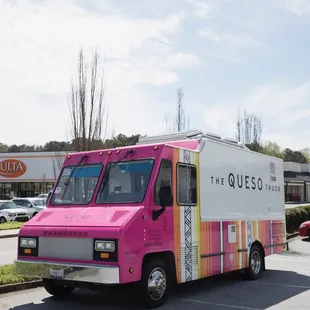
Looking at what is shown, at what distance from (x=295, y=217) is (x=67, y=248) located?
57.4ft

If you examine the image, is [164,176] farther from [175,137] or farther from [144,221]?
[175,137]

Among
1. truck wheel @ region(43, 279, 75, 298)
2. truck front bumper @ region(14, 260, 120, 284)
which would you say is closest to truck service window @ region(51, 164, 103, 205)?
truck front bumper @ region(14, 260, 120, 284)

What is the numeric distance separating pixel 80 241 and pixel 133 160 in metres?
1.75

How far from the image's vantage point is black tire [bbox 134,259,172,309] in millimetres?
7480

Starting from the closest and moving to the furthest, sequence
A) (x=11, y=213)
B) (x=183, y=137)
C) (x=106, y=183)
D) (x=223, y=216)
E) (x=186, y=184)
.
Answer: (x=106, y=183) < (x=186, y=184) < (x=223, y=216) < (x=183, y=137) < (x=11, y=213)

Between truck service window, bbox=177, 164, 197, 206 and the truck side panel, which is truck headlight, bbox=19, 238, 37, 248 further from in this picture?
truck service window, bbox=177, 164, 197, 206

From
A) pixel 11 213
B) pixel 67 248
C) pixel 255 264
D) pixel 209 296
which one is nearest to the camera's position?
pixel 67 248

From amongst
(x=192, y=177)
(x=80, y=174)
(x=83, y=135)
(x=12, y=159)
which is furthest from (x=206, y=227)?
(x=12, y=159)

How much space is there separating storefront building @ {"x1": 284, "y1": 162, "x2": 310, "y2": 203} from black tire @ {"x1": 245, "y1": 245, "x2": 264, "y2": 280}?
183ft

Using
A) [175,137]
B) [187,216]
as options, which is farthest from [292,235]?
[187,216]

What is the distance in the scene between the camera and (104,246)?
23.6 ft

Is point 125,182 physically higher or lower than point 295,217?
higher

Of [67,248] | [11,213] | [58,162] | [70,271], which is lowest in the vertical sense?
[70,271]

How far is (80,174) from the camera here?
8836 mm
